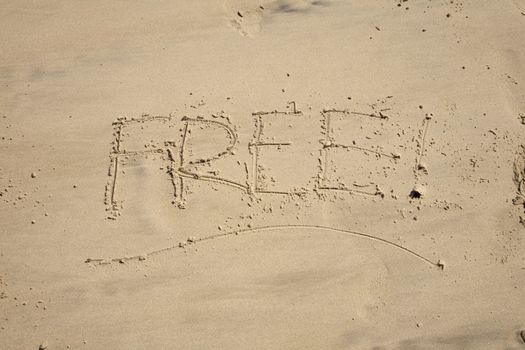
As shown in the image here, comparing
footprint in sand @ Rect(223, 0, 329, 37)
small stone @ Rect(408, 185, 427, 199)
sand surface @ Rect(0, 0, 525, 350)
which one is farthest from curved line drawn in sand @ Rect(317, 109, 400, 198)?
footprint in sand @ Rect(223, 0, 329, 37)

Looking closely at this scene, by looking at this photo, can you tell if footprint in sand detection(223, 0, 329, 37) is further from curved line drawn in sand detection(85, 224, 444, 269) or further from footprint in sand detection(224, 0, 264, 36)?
curved line drawn in sand detection(85, 224, 444, 269)

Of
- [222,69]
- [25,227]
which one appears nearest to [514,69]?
[222,69]

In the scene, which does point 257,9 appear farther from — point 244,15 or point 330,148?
point 330,148

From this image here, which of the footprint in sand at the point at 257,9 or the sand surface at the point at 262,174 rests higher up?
the footprint in sand at the point at 257,9

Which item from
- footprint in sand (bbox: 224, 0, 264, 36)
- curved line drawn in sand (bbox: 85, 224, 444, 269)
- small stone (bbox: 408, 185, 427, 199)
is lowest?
curved line drawn in sand (bbox: 85, 224, 444, 269)

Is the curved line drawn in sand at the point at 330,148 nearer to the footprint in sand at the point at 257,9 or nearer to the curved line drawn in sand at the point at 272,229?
the curved line drawn in sand at the point at 272,229

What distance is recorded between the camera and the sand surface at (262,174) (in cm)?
298

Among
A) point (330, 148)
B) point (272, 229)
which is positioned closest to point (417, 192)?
point (330, 148)

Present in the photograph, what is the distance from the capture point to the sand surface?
298 centimetres

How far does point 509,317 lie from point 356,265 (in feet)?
3.99

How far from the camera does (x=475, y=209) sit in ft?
10.3

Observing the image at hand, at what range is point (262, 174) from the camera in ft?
10.3

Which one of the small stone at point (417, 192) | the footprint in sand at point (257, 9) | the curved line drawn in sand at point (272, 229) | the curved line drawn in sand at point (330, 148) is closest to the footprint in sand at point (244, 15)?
the footprint in sand at point (257, 9)

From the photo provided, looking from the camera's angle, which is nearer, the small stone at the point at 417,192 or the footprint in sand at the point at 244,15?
the small stone at the point at 417,192
